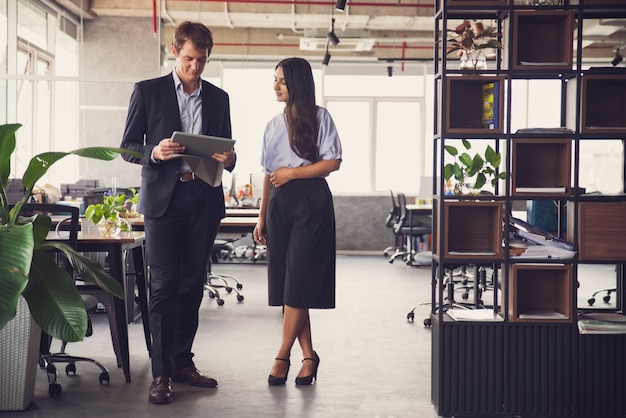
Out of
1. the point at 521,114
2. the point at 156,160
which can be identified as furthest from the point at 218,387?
the point at 521,114

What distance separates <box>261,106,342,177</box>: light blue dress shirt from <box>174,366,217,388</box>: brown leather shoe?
105 centimetres

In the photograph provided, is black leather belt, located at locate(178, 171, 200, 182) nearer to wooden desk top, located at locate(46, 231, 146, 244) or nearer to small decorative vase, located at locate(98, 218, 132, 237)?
wooden desk top, located at locate(46, 231, 146, 244)

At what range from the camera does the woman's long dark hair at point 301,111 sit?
342 cm

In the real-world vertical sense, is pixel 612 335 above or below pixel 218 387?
above

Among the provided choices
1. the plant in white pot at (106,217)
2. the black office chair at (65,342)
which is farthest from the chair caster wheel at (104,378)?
the plant in white pot at (106,217)

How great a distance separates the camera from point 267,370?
391 centimetres

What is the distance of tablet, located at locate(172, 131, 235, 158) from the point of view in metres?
3.07

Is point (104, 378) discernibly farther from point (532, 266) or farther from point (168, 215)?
point (532, 266)

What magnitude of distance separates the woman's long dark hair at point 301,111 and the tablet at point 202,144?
1.18 feet

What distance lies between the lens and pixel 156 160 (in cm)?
320

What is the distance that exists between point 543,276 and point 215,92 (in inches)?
67.7

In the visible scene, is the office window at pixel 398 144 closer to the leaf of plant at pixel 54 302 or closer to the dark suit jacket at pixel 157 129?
the dark suit jacket at pixel 157 129

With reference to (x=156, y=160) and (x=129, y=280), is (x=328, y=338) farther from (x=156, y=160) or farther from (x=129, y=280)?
(x=156, y=160)

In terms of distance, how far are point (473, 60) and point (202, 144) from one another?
120cm
